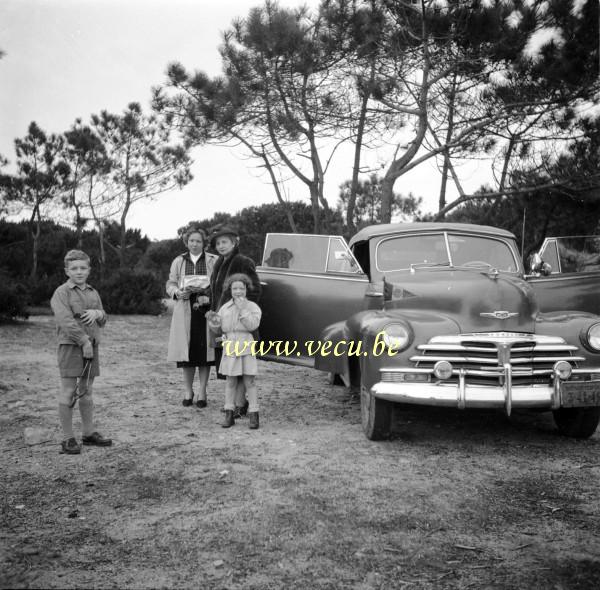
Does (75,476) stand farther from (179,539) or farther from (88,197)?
(88,197)

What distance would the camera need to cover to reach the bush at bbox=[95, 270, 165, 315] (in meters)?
15.9

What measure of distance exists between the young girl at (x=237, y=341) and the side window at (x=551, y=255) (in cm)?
306

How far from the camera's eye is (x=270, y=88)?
41.2ft

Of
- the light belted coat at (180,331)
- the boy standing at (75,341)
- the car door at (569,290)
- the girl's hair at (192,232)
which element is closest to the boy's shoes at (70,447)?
the boy standing at (75,341)

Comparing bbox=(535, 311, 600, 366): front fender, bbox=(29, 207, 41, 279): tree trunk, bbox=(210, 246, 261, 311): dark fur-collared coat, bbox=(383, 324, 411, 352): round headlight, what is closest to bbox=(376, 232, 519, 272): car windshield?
bbox=(535, 311, 600, 366): front fender

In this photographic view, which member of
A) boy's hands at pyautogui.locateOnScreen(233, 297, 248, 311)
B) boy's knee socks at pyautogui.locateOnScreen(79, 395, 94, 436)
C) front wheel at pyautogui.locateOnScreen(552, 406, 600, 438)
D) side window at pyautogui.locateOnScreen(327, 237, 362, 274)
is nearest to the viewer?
boy's knee socks at pyautogui.locateOnScreen(79, 395, 94, 436)

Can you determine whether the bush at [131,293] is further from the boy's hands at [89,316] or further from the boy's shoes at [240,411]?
the boy's hands at [89,316]

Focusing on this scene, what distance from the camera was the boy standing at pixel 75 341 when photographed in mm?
4391

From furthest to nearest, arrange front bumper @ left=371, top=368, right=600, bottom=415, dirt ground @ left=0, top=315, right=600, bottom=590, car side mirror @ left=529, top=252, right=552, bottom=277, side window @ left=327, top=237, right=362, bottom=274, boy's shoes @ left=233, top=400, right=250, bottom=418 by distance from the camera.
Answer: car side mirror @ left=529, top=252, right=552, bottom=277
side window @ left=327, top=237, right=362, bottom=274
boy's shoes @ left=233, top=400, right=250, bottom=418
front bumper @ left=371, top=368, right=600, bottom=415
dirt ground @ left=0, top=315, right=600, bottom=590

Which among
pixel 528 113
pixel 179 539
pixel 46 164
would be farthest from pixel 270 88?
pixel 46 164

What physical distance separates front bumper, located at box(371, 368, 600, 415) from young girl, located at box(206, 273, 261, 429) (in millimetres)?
1206

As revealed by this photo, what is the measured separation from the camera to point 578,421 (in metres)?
4.94

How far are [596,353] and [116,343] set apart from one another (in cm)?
808

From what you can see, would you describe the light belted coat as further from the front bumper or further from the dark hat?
the front bumper
